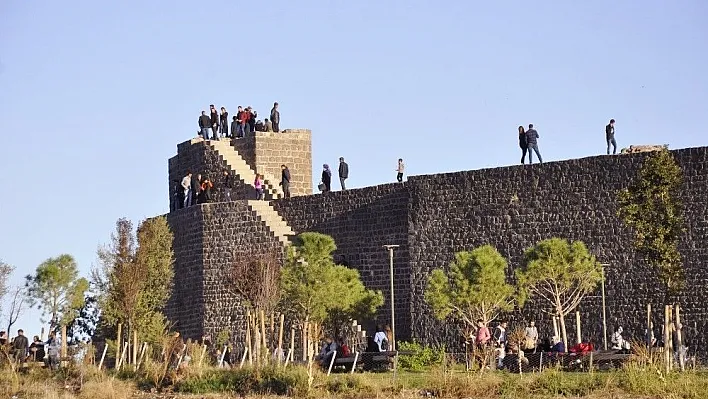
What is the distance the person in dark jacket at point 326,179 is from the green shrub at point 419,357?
17.7 ft

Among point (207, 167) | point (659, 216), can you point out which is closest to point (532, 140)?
point (659, 216)

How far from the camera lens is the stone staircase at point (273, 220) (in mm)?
43438

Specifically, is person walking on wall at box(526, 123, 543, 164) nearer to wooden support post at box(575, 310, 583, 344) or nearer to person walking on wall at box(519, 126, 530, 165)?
person walking on wall at box(519, 126, 530, 165)

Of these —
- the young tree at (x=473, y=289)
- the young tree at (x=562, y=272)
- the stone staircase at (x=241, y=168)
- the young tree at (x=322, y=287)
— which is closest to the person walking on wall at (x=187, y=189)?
the stone staircase at (x=241, y=168)

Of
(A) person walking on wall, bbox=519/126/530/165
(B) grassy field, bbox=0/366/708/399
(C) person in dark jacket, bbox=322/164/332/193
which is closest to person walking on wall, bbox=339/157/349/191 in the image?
(C) person in dark jacket, bbox=322/164/332/193

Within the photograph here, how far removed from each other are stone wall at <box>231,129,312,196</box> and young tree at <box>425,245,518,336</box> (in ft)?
26.2

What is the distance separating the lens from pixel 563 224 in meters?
39.0

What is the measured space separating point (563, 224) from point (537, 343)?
2.80 metres

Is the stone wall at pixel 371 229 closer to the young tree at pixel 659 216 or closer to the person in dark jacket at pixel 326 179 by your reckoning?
the person in dark jacket at pixel 326 179

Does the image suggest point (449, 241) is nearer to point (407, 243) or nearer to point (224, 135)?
point (407, 243)

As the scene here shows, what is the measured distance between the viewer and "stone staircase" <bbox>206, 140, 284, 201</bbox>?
45.1 m

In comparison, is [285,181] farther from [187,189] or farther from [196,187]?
[187,189]

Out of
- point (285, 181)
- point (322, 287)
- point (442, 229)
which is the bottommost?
point (322, 287)

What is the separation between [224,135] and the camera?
1839 inches
